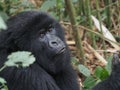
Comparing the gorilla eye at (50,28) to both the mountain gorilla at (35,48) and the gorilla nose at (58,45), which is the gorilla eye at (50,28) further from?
the gorilla nose at (58,45)

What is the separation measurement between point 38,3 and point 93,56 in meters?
1.40

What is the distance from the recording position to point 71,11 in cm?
427

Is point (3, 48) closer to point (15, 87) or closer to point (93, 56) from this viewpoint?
point (15, 87)

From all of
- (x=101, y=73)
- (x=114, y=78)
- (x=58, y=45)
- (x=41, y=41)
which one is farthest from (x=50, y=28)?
(x=101, y=73)

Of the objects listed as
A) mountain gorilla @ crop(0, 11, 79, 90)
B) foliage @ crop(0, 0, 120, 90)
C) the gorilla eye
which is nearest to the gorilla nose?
mountain gorilla @ crop(0, 11, 79, 90)

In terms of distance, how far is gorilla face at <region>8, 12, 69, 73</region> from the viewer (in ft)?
11.5

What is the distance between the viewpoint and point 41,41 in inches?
142

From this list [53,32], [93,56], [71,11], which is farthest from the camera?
[93,56]

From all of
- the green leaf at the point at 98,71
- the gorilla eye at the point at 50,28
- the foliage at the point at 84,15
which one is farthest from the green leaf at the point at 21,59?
the green leaf at the point at 98,71

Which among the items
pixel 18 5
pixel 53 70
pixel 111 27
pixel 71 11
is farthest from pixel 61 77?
pixel 111 27

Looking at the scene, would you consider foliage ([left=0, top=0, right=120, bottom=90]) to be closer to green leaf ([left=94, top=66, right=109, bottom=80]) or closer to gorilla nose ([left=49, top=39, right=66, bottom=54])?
green leaf ([left=94, top=66, right=109, bottom=80])

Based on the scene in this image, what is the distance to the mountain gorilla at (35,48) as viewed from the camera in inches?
136

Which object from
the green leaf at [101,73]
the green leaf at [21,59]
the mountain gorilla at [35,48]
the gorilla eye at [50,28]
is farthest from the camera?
the green leaf at [101,73]

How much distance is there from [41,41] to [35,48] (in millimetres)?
79
